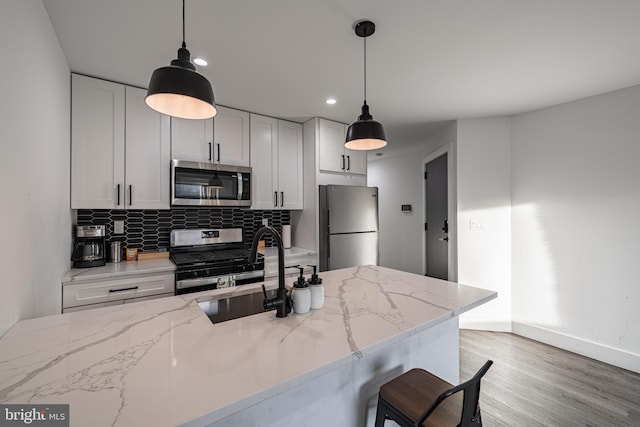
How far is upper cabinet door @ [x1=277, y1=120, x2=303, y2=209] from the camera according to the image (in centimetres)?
322

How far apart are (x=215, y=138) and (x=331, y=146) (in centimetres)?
131

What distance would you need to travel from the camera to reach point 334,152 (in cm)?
333

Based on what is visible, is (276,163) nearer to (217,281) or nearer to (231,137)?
A: (231,137)

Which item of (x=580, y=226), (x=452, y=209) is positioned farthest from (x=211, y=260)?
(x=580, y=226)

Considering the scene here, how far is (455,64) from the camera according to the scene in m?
2.04

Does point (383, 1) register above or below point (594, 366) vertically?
above

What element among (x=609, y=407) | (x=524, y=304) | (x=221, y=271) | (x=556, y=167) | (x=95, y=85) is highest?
(x=95, y=85)

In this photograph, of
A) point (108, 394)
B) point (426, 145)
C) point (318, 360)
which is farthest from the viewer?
point (426, 145)

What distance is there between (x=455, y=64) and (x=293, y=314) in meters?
2.09

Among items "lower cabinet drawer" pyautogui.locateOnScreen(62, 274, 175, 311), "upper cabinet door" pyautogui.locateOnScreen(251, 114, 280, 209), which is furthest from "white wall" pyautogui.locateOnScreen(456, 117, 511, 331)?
"lower cabinet drawer" pyautogui.locateOnScreen(62, 274, 175, 311)

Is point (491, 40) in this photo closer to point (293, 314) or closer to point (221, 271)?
point (293, 314)

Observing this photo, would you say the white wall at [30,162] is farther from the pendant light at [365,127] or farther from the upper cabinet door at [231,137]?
the pendant light at [365,127]

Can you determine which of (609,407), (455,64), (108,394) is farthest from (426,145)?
(108,394)

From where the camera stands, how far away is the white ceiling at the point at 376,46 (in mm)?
1486
